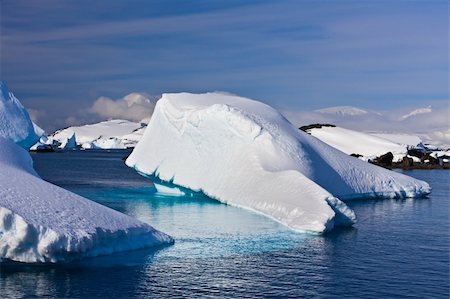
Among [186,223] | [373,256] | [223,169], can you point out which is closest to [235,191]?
[223,169]

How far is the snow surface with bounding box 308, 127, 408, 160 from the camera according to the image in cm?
7638

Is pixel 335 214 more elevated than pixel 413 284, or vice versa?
pixel 335 214

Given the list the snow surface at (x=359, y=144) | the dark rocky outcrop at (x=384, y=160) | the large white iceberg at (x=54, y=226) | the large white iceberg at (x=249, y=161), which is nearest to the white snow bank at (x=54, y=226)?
the large white iceberg at (x=54, y=226)

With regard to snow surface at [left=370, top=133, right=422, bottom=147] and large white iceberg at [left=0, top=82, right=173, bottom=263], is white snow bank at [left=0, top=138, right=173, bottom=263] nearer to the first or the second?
large white iceberg at [left=0, top=82, right=173, bottom=263]

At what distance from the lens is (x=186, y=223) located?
2378 centimetres

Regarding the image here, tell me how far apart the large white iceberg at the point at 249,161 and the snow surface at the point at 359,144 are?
129 ft

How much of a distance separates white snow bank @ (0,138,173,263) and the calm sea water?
0.35 m

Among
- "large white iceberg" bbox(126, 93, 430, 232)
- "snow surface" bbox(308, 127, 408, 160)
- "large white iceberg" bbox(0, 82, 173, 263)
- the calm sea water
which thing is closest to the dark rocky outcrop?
"snow surface" bbox(308, 127, 408, 160)

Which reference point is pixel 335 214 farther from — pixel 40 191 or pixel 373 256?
pixel 40 191

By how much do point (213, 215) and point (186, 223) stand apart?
8.99ft

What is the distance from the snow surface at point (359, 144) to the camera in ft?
251

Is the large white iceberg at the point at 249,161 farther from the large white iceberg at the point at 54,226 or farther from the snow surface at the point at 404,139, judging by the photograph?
the snow surface at the point at 404,139

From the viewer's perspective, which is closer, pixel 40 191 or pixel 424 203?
pixel 40 191

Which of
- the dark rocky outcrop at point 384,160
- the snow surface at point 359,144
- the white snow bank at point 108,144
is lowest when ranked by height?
the dark rocky outcrop at point 384,160
